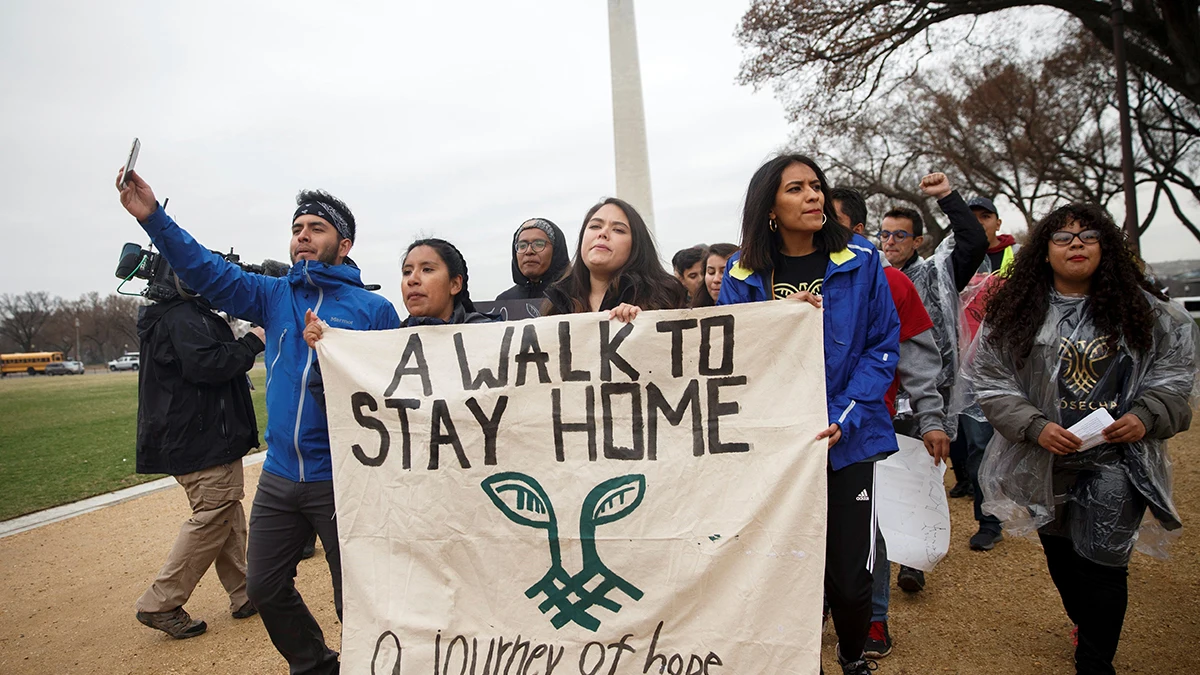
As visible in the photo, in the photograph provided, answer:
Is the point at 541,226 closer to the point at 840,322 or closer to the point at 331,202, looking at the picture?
the point at 331,202

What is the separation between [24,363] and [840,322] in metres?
79.3

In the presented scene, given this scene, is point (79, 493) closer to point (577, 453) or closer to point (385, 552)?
point (385, 552)

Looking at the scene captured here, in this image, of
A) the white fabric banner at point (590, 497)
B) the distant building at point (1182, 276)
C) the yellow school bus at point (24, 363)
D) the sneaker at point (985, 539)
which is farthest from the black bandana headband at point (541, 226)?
the yellow school bus at point (24, 363)

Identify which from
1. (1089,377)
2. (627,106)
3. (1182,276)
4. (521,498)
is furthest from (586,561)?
(1182,276)

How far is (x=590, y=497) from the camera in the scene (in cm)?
261

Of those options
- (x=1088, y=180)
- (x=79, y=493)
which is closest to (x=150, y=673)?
(x=79, y=493)

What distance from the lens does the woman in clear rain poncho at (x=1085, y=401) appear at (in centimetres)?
276

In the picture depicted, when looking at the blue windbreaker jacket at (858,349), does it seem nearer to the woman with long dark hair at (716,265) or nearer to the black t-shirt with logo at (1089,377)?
the black t-shirt with logo at (1089,377)

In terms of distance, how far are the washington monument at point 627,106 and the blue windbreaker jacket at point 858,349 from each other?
39.7ft

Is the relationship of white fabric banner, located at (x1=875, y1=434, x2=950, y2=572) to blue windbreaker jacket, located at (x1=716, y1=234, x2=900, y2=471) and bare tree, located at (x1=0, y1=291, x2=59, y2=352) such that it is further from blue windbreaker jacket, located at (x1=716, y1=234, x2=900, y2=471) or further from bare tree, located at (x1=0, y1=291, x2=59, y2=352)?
bare tree, located at (x1=0, y1=291, x2=59, y2=352)

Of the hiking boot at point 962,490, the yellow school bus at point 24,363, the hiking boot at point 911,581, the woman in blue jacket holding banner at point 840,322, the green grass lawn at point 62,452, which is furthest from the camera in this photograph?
the yellow school bus at point 24,363

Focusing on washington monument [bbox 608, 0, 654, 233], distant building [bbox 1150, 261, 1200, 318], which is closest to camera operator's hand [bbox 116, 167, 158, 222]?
washington monument [bbox 608, 0, 654, 233]

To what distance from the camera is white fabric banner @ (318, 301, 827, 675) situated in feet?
8.05

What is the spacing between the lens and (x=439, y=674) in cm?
256
